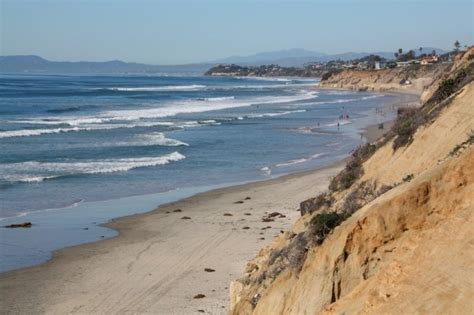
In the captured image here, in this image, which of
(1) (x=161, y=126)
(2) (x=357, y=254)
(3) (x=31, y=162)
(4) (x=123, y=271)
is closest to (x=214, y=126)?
(1) (x=161, y=126)

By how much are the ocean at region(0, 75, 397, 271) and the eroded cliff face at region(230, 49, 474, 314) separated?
9365 millimetres

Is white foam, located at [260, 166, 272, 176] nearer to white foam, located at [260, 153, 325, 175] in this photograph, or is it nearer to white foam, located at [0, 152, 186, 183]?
white foam, located at [260, 153, 325, 175]

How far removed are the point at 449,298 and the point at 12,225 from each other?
54.5 feet

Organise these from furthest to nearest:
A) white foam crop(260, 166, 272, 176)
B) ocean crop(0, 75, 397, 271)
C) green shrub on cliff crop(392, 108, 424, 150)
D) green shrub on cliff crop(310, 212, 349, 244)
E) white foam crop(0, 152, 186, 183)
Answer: white foam crop(260, 166, 272, 176)
white foam crop(0, 152, 186, 183)
ocean crop(0, 75, 397, 271)
green shrub on cliff crop(392, 108, 424, 150)
green shrub on cliff crop(310, 212, 349, 244)

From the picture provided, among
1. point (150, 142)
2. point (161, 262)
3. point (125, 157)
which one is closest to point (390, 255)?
point (161, 262)

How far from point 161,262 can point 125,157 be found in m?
18.9

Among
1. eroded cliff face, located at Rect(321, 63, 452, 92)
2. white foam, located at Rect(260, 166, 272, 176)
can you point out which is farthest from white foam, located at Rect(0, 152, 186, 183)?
eroded cliff face, located at Rect(321, 63, 452, 92)

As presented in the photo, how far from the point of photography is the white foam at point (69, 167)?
28875 millimetres

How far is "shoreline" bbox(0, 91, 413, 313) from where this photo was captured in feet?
45.5

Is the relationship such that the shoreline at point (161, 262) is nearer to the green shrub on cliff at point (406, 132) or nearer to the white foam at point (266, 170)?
the green shrub on cliff at point (406, 132)

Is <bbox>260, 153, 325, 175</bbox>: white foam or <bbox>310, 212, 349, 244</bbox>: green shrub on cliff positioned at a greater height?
<bbox>310, 212, 349, 244</bbox>: green shrub on cliff

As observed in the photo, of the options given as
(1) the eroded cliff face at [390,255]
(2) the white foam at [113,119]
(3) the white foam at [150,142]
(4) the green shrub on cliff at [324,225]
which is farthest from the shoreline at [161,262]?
(2) the white foam at [113,119]

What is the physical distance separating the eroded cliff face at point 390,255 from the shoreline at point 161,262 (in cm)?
353

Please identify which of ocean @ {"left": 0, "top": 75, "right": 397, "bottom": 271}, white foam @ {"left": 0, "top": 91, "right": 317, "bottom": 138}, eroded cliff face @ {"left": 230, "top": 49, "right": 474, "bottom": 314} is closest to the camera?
eroded cliff face @ {"left": 230, "top": 49, "right": 474, "bottom": 314}
